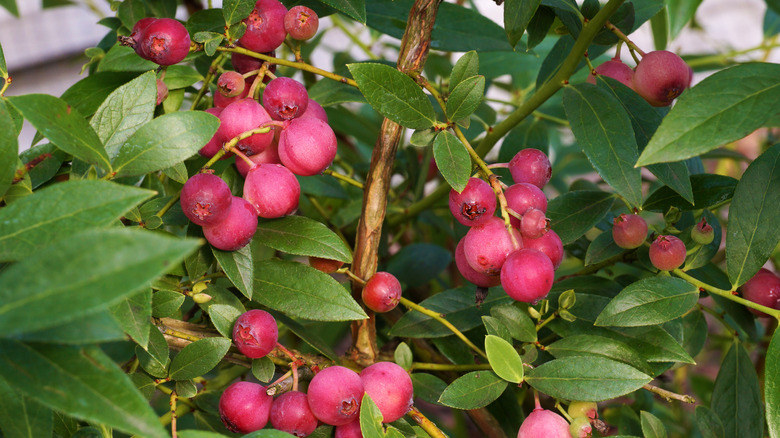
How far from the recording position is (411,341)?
699 millimetres

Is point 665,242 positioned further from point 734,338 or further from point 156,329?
point 156,329

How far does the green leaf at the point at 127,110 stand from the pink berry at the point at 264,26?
8cm

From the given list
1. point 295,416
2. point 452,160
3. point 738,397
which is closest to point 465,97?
point 452,160

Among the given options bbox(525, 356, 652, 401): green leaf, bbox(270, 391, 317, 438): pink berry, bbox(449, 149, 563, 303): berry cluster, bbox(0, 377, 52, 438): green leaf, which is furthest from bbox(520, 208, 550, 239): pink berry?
bbox(0, 377, 52, 438): green leaf

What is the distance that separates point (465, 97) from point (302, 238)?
0.17 metres

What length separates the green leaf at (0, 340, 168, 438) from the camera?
0.93 ft

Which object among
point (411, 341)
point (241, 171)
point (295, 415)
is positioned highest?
point (241, 171)

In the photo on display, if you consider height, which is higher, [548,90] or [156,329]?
[548,90]

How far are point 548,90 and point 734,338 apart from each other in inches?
12.5

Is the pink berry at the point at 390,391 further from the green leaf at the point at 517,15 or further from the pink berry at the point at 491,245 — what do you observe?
the green leaf at the point at 517,15

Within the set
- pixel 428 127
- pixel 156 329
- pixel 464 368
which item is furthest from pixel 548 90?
pixel 156 329

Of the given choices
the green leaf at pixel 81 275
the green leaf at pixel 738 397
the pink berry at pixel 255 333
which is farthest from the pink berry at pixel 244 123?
the green leaf at pixel 738 397

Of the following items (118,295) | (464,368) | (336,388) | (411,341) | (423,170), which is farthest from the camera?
(423,170)

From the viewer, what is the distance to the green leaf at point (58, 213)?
0.32 meters
